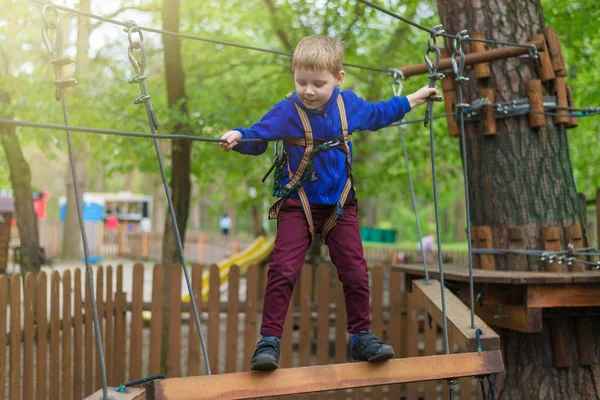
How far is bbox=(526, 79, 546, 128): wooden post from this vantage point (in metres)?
3.90

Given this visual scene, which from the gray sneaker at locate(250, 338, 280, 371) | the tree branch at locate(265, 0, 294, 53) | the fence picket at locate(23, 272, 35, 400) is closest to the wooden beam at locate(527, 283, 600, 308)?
the gray sneaker at locate(250, 338, 280, 371)

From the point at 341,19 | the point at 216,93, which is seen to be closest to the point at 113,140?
the point at 216,93

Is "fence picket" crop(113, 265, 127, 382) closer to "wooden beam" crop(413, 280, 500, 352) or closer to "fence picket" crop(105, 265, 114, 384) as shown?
"fence picket" crop(105, 265, 114, 384)

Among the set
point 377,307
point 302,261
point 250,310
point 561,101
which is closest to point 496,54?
point 561,101

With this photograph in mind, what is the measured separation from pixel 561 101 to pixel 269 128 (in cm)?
211

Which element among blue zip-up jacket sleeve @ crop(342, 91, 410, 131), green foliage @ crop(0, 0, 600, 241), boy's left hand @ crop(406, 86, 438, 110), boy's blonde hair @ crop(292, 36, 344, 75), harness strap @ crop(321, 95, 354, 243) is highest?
green foliage @ crop(0, 0, 600, 241)

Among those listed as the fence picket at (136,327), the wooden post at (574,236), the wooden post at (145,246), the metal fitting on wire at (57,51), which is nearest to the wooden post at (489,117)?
the wooden post at (574,236)

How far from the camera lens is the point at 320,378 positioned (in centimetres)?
244

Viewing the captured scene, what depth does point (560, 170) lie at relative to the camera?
397 centimetres

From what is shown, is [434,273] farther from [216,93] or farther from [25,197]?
[25,197]

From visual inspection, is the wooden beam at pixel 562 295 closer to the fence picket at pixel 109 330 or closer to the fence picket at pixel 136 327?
the fence picket at pixel 136 327

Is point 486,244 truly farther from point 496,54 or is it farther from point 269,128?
point 269,128

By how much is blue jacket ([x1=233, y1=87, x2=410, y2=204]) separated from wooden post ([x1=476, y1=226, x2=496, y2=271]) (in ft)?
4.89

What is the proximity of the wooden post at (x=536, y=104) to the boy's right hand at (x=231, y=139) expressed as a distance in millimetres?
2093
